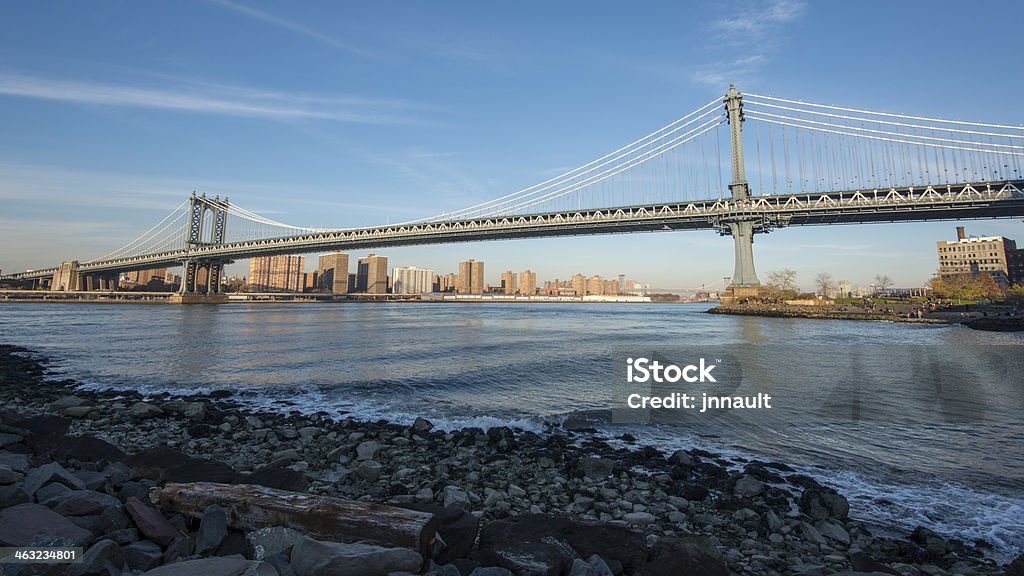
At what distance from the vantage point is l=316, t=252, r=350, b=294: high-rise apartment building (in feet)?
460

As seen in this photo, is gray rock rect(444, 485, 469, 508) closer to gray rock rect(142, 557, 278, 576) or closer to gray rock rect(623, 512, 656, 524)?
gray rock rect(623, 512, 656, 524)

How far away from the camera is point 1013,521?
175 inches

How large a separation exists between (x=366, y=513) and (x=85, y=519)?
1.99 meters

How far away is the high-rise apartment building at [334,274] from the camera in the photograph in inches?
5522

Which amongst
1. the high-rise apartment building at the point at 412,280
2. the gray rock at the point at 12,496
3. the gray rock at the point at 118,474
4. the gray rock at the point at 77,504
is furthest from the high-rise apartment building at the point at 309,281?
the gray rock at the point at 77,504

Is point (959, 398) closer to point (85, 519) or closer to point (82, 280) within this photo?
point (85, 519)

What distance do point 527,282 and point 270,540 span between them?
638ft

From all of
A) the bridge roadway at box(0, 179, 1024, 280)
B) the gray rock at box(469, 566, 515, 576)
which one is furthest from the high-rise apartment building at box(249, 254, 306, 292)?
the gray rock at box(469, 566, 515, 576)

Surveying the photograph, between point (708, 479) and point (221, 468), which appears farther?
point (708, 479)

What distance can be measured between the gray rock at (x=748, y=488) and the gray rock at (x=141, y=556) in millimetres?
5308

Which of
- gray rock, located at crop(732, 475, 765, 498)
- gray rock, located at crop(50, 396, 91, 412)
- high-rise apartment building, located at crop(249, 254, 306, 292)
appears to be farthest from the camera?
high-rise apartment building, located at crop(249, 254, 306, 292)

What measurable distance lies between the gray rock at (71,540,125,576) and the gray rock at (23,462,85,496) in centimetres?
160

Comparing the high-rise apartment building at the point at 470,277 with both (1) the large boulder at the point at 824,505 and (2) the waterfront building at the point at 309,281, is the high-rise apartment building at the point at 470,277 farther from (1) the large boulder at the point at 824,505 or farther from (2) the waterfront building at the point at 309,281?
(1) the large boulder at the point at 824,505

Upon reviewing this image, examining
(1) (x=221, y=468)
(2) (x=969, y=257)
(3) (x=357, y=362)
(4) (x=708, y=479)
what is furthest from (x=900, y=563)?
(2) (x=969, y=257)
